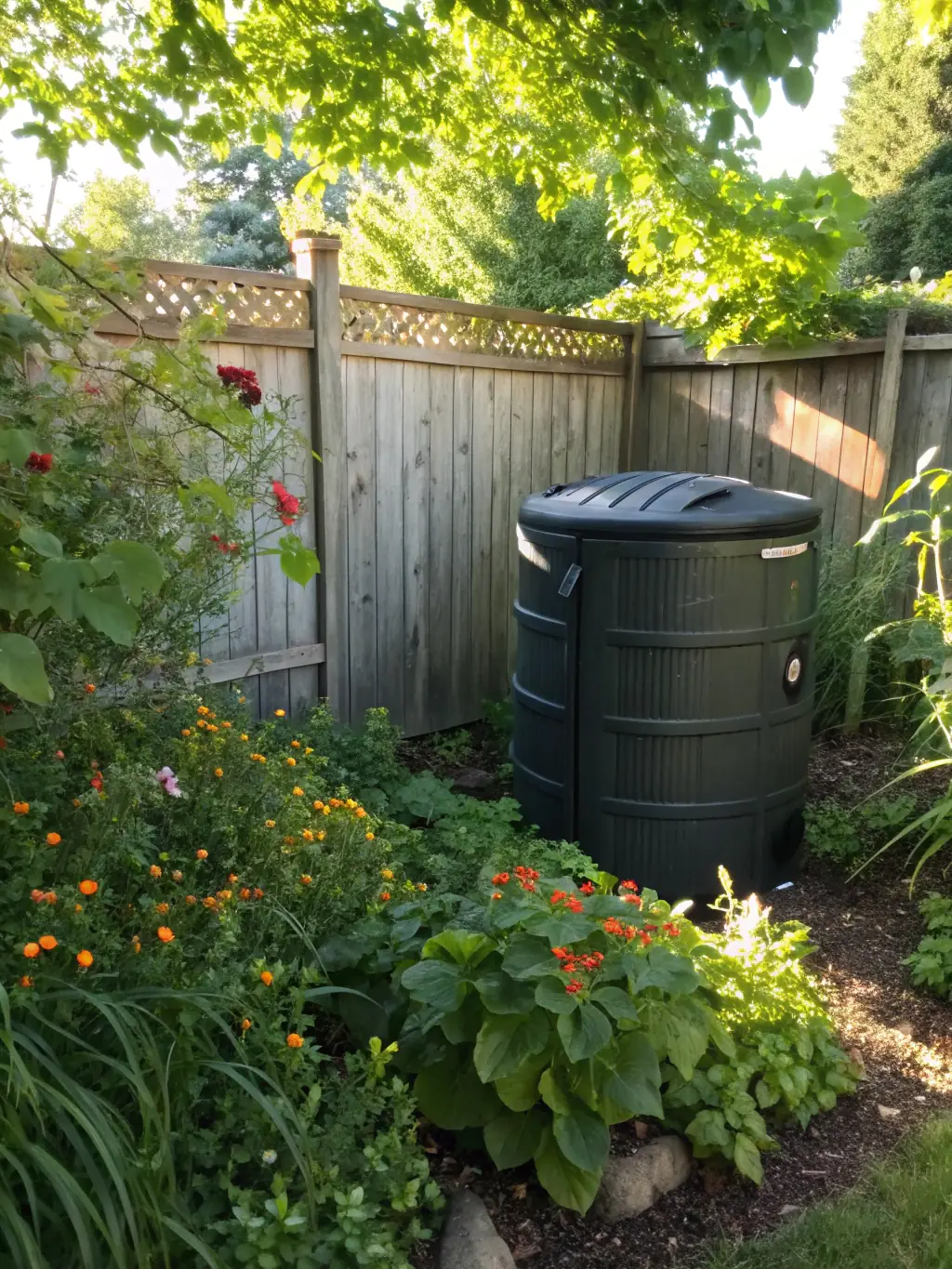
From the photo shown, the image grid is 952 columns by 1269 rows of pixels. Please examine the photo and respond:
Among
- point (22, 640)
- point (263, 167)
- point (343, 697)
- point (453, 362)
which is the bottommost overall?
point (343, 697)

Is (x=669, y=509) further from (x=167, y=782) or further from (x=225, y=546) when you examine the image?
(x=167, y=782)

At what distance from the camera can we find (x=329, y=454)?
4.07m

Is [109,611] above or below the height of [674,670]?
above

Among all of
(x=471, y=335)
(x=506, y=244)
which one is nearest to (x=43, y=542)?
(x=471, y=335)

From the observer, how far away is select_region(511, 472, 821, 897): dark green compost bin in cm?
319

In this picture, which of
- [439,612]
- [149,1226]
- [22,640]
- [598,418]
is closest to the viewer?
[22,640]

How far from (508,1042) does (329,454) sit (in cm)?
274

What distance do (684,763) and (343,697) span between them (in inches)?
65.6

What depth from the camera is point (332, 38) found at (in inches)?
99.8

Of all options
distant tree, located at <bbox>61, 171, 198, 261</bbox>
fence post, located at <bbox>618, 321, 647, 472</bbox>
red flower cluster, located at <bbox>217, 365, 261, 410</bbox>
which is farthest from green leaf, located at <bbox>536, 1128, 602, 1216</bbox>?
distant tree, located at <bbox>61, 171, 198, 261</bbox>

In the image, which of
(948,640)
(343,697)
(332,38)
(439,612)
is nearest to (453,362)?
(439,612)

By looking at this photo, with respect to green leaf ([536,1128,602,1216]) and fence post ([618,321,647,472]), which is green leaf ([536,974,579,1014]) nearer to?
green leaf ([536,1128,602,1216])

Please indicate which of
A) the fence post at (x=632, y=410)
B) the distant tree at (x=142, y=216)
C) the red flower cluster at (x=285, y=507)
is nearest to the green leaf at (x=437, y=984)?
the red flower cluster at (x=285, y=507)

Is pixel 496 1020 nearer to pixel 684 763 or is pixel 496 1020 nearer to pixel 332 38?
pixel 684 763
